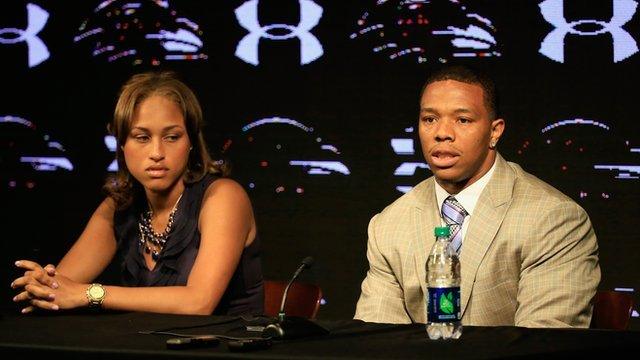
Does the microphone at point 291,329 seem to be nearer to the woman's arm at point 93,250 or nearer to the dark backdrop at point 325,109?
the woman's arm at point 93,250

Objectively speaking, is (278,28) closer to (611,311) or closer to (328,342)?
(611,311)

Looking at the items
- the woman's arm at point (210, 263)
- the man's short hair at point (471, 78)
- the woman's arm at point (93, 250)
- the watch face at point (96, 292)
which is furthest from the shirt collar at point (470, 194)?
the woman's arm at point (93, 250)

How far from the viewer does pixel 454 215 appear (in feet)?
9.87

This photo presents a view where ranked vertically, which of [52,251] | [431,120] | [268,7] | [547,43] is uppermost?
[268,7]

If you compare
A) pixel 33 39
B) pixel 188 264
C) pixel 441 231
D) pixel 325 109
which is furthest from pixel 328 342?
pixel 33 39

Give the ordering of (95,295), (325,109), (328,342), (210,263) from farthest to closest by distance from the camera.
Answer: (325,109) < (210,263) < (95,295) < (328,342)

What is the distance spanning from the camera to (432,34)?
4301 mm

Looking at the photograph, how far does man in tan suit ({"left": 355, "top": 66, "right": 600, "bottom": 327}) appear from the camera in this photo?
9.13 feet

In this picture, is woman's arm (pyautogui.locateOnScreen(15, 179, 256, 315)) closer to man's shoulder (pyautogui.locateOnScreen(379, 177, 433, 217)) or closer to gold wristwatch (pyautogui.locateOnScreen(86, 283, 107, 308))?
gold wristwatch (pyautogui.locateOnScreen(86, 283, 107, 308))

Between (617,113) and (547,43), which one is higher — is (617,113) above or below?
below

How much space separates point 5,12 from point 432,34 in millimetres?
2241

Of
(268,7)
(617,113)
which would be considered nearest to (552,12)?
(617,113)

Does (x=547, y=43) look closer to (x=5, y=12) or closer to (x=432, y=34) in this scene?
(x=432, y=34)

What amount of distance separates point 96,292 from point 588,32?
100 inches
